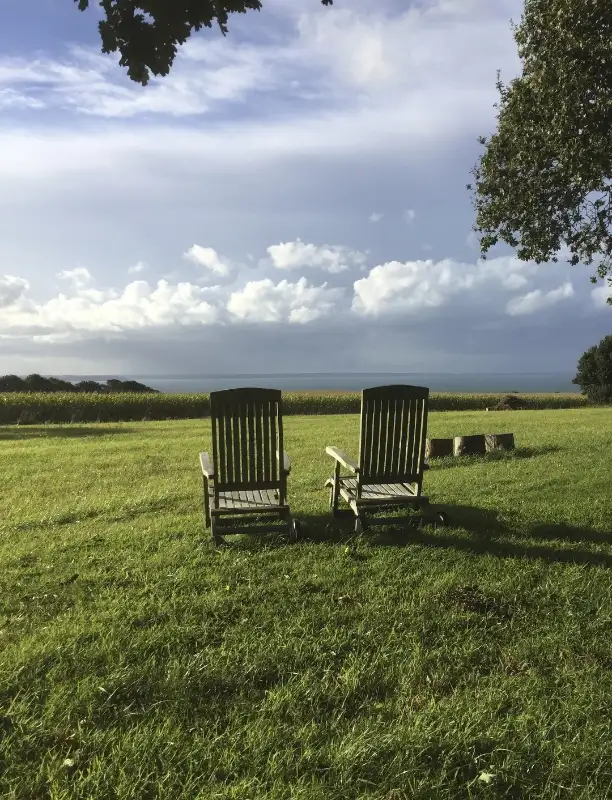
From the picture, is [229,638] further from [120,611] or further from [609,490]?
[609,490]

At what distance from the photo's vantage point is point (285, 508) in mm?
5766

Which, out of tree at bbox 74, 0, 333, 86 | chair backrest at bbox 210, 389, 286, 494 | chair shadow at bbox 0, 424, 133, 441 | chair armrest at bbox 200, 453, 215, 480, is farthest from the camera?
chair shadow at bbox 0, 424, 133, 441

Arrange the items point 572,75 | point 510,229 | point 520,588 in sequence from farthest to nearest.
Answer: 1. point 510,229
2. point 572,75
3. point 520,588

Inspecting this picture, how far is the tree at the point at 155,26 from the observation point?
13.6 ft

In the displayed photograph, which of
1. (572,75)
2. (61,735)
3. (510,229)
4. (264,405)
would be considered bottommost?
(61,735)

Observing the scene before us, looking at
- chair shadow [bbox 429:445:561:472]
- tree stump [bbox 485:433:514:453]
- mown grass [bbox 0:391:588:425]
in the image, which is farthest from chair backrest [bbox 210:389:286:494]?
mown grass [bbox 0:391:588:425]

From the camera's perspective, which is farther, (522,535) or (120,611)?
(522,535)

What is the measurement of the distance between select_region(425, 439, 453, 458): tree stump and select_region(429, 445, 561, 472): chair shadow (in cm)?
26

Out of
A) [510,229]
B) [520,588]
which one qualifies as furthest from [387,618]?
[510,229]

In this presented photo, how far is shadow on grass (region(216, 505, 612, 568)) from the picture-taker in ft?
17.5

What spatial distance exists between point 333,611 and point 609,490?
5.65 meters

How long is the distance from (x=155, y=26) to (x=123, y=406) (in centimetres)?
2905

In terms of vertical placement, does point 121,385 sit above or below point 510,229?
below

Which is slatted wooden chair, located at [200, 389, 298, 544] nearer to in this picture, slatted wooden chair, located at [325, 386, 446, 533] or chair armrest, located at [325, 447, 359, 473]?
chair armrest, located at [325, 447, 359, 473]
